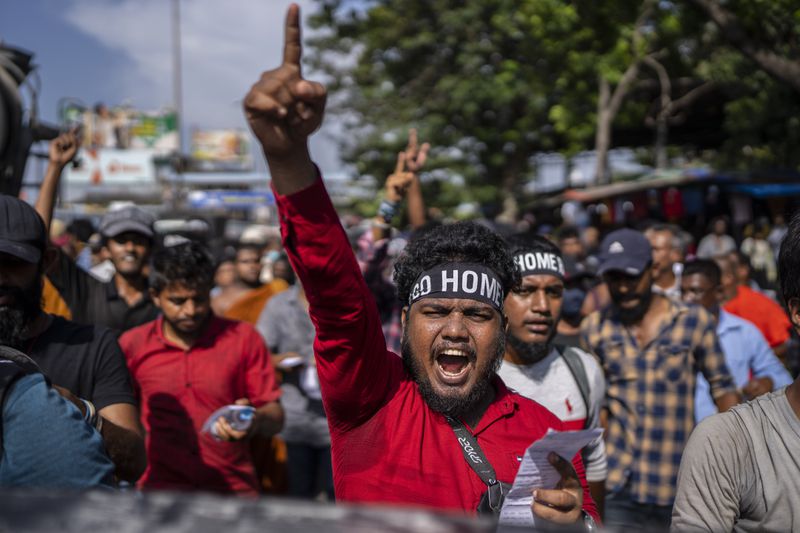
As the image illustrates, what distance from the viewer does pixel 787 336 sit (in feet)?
21.5

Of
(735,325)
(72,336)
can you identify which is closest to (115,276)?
(72,336)

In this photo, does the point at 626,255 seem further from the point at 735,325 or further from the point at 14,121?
the point at 14,121

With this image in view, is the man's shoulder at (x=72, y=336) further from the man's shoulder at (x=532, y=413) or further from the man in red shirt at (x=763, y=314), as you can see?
the man in red shirt at (x=763, y=314)

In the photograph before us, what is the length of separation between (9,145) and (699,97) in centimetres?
2257

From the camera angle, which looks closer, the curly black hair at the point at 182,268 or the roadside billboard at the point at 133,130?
the curly black hair at the point at 182,268

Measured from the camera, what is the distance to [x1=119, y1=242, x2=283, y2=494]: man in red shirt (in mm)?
4137

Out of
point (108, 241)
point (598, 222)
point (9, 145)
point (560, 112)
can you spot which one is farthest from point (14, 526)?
point (598, 222)

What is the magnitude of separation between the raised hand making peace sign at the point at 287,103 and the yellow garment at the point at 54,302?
2847 mm

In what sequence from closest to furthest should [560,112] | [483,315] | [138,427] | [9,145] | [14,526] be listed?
[14,526], [483,315], [138,427], [9,145], [560,112]

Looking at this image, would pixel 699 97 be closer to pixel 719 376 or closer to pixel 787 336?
pixel 787 336

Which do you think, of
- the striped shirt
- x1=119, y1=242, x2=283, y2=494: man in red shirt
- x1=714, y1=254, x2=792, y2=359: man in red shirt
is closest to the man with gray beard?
the striped shirt

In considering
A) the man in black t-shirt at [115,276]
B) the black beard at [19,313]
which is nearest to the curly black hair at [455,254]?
the black beard at [19,313]

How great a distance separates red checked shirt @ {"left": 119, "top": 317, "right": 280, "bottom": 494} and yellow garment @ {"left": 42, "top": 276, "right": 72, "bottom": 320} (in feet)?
1.01

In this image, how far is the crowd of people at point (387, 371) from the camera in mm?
1884
